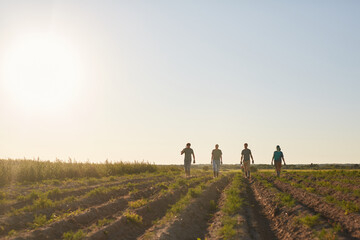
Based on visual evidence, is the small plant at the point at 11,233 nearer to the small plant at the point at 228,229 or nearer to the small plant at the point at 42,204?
the small plant at the point at 42,204

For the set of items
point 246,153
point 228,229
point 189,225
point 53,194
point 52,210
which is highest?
point 246,153

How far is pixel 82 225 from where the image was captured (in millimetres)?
9117

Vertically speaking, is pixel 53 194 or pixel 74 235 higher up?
pixel 53 194

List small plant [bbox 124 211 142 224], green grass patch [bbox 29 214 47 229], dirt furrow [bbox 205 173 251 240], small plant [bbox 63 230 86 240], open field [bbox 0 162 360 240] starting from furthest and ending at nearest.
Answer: small plant [bbox 124 211 142 224] < green grass patch [bbox 29 214 47 229] < dirt furrow [bbox 205 173 251 240] < open field [bbox 0 162 360 240] < small plant [bbox 63 230 86 240]

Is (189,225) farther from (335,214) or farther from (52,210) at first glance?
(52,210)

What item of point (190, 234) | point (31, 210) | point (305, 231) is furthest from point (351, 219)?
point (31, 210)

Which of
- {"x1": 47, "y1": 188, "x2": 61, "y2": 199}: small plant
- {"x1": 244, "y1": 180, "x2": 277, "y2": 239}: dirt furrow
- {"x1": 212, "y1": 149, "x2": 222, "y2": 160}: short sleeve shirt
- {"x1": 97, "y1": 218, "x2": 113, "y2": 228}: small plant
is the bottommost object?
{"x1": 244, "y1": 180, "x2": 277, "y2": 239}: dirt furrow

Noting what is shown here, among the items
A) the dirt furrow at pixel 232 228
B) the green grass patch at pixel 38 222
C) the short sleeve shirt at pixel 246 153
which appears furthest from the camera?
the short sleeve shirt at pixel 246 153

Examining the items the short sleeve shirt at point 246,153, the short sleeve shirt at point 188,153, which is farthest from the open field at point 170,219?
the short sleeve shirt at point 246,153

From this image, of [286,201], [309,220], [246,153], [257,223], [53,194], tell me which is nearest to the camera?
[309,220]

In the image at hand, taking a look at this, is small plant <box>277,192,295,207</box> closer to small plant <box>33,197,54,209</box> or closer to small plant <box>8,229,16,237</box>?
small plant <box>33,197,54,209</box>

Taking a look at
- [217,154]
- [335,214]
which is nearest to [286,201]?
[335,214]

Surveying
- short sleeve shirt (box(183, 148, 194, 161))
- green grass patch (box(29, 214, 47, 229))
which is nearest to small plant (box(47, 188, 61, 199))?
green grass patch (box(29, 214, 47, 229))

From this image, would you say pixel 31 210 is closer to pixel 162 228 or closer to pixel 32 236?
pixel 32 236
